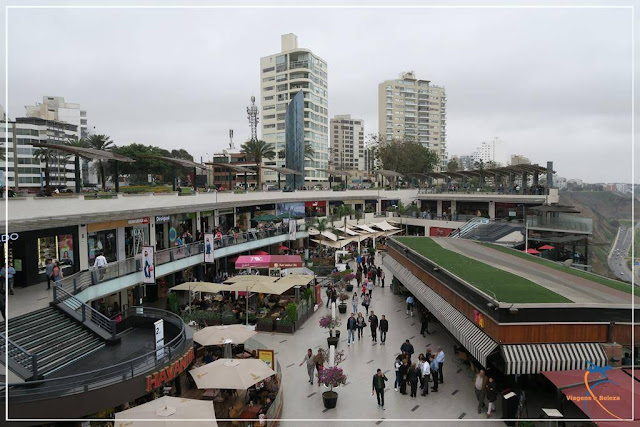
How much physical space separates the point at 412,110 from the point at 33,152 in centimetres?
10587

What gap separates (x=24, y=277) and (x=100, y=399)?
31.3ft

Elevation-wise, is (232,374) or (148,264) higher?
(148,264)

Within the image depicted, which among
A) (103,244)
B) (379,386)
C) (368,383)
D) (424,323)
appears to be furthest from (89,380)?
(103,244)

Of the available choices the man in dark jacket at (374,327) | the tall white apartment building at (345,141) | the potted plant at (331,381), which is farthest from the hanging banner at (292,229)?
the tall white apartment building at (345,141)

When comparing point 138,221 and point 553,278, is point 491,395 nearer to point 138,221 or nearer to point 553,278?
point 553,278

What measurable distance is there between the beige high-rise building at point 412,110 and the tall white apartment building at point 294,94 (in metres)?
49.2

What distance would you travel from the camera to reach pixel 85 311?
15.9m

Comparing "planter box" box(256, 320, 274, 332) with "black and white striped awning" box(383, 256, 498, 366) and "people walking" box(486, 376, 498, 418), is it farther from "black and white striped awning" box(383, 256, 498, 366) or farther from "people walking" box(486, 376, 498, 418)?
"people walking" box(486, 376, 498, 418)

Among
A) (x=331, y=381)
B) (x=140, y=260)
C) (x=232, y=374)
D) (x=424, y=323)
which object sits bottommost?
(x=424, y=323)

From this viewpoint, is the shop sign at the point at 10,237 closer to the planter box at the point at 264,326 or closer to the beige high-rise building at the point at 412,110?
the planter box at the point at 264,326

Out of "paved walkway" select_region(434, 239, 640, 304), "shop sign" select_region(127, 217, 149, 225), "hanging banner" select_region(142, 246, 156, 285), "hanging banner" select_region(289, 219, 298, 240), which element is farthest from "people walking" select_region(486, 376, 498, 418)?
"hanging banner" select_region(289, 219, 298, 240)

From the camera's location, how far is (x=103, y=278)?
63.7 feet

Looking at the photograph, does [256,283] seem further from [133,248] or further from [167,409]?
[167,409]

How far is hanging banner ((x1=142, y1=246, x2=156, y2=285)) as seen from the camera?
69.4 ft
